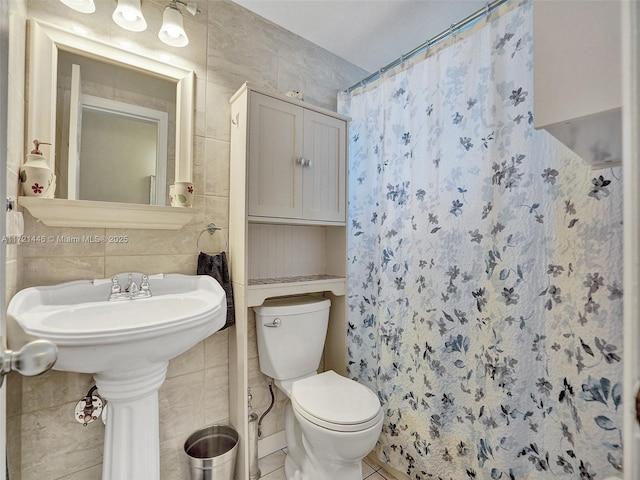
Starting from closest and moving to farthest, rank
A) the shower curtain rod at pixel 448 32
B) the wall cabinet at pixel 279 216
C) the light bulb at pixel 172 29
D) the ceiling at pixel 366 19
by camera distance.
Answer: the shower curtain rod at pixel 448 32 < the light bulb at pixel 172 29 < the wall cabinet at pixel 279 216 < the ceiling at pixel 366 19

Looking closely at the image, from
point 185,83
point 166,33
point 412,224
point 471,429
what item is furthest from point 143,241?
point 471,429

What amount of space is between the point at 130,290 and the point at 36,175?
50 centimetres

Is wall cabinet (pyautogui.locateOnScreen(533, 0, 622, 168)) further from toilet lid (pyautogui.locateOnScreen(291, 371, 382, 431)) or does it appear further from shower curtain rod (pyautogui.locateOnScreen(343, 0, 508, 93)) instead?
toilet lid (pyautogui.locateOnScreen(291, 371, 382, 431))

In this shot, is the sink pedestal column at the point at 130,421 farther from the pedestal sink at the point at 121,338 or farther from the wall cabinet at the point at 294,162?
the wall cabinet at the point at 294,162

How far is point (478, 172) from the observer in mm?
1207

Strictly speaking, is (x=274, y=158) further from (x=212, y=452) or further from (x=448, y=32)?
(x=212, y=452)

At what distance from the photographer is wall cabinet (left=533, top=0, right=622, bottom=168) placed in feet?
1.79

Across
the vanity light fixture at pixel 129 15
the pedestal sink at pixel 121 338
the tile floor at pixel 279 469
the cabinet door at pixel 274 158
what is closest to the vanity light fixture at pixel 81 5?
the vanity light fixture at pixel 129 15

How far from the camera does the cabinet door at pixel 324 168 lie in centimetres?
155

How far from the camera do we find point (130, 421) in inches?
39.5

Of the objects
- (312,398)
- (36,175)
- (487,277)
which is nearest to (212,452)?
(312,398)

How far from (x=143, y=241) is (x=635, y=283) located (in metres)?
1.47

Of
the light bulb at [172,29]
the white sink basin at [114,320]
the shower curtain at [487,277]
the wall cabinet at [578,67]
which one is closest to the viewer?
the wall cabinet at [578,67]

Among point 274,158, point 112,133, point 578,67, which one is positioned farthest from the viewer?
point 274,158
